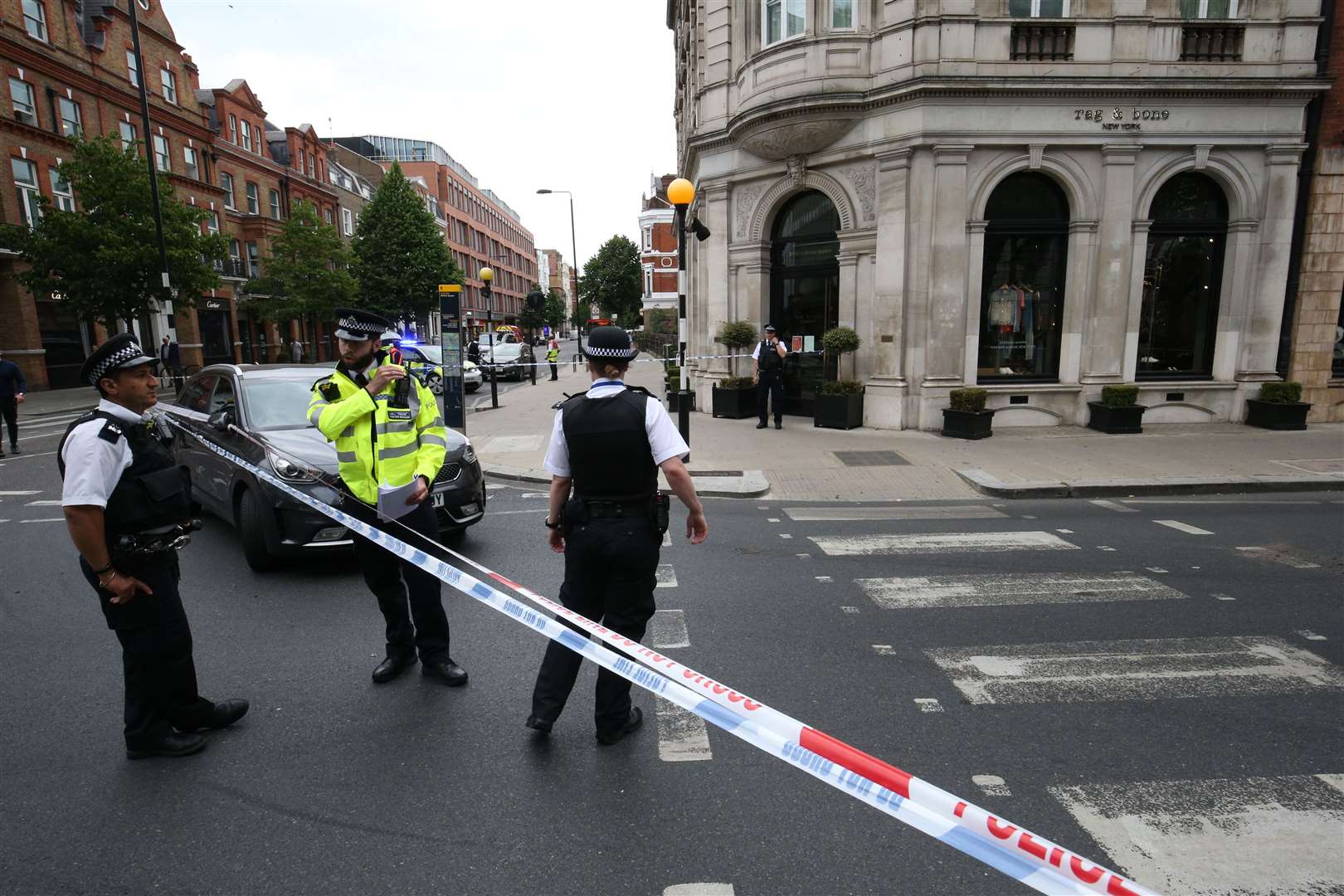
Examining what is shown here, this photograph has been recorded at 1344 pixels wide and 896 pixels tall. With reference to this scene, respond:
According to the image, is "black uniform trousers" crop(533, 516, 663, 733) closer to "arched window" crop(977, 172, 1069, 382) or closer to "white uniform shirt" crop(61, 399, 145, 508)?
"white uniform shirt" crop(61, 399, 145, 508)

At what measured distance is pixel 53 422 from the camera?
17.5m

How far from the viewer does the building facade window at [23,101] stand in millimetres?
25062

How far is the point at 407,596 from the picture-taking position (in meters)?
4.28

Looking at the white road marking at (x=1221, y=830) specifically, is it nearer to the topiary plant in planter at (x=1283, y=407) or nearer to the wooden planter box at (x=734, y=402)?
the wooden planter box at (x=734, y=402)

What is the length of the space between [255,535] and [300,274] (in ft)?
112

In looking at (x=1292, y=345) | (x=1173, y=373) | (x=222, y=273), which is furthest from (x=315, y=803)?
(x=222, y=273)

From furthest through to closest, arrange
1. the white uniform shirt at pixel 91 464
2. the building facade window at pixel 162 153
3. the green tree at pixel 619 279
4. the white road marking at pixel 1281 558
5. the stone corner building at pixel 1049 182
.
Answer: the green tree at pixel 619 279 → the building facade window at pixel 162 153 → the stone corner building at pixel 1049 182 → the white road marking at pixel 1281 558 → the white uniform shirt at pixel 91 464

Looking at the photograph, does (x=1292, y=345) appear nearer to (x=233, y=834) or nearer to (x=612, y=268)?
(x=233, y=834)

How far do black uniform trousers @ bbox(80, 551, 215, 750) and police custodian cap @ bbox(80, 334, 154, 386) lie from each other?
84 cm

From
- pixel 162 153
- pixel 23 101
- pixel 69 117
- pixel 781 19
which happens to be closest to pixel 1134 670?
pixel 781 19

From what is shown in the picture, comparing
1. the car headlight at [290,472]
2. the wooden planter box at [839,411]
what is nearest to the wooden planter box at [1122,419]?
the wooden planter box at [839,411]

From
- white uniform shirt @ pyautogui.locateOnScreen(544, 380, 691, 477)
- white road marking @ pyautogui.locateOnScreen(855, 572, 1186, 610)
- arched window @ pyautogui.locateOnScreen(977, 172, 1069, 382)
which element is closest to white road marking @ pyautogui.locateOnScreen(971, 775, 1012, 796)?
white uniform shirt @ pyautogui.locateOnScreen(544, 380, 691, 477)

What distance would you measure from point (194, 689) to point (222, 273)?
132ft

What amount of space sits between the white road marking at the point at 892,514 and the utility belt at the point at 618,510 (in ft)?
15.0
